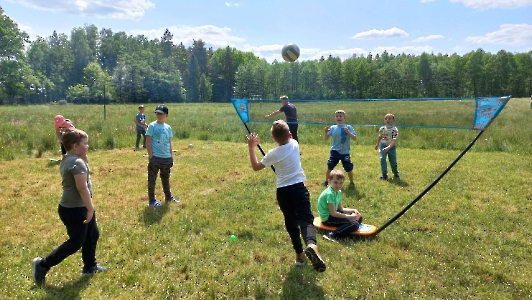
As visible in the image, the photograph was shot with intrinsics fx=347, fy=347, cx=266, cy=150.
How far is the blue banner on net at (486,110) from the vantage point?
488cm

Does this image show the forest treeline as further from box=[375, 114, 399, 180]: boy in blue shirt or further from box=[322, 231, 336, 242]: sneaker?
box=[322, 231, 336, 242]: sneaker

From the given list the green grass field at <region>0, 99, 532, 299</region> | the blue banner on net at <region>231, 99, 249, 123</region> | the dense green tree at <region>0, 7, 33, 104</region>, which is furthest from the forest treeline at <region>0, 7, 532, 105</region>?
the blue banner on net at <region>231, 99, 249, 123</region>

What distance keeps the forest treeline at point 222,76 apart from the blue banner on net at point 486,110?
48.3 meters

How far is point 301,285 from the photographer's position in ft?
14.4

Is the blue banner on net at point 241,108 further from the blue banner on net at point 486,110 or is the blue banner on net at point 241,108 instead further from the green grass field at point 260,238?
the blue banner on net at point 486,110

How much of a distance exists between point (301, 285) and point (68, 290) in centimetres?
288

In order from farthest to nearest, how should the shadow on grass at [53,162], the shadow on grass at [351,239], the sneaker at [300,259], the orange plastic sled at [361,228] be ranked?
the shadow on grass at [53,162]
the orange plastic sled at [361,228]
the shadow on grass at [351,239]
the sneaker at [300,259]

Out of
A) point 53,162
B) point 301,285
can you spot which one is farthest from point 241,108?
point 53,162

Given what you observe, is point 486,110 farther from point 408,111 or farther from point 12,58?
point 12,58

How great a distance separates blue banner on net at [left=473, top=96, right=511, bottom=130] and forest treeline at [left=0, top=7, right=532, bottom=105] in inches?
1901

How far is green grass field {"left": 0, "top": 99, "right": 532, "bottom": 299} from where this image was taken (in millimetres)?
4355

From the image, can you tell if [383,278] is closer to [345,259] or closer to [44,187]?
[345,259]

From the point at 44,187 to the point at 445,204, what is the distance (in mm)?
9718

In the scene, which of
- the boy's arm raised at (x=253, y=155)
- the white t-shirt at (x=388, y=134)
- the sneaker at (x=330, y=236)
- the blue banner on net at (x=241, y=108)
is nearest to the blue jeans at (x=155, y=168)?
the blue banner on net at (x=241, y=108)
